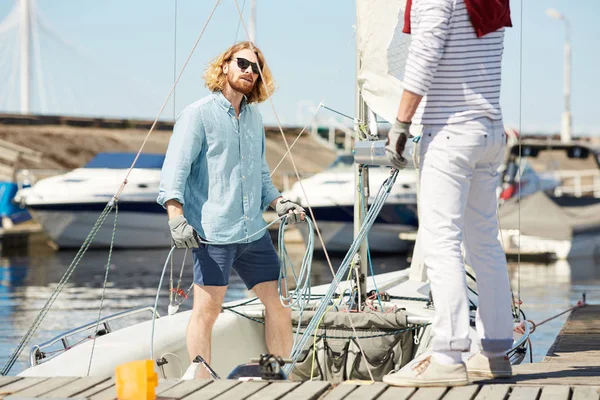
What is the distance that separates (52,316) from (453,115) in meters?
9.14

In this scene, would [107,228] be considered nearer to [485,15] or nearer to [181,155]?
[181,155]

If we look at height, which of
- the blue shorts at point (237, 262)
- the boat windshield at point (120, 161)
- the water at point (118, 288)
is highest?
the boat windshield at point (120, 161)

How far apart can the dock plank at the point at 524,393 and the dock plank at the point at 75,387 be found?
147cm

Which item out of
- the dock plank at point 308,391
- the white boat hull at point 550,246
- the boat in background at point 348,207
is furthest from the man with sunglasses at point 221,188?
the white boat hull at point 550,246

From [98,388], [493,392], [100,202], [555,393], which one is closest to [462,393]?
[493,392]

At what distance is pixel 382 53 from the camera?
18.1 ft

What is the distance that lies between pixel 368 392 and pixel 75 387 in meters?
1.04

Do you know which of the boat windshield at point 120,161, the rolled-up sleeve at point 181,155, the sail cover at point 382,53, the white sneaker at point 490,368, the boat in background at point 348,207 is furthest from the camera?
the boat windshield at point 120,161

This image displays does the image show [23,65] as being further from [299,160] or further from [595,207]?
[595,207]

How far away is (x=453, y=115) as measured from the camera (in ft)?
11.7

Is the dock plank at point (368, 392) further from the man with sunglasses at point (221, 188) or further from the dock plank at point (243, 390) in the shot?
the man with sunglasses at point (221, 188)

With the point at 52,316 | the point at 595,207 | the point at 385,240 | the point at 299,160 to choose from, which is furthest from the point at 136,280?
the point at 299,160

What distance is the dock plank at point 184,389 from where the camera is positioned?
3.41m

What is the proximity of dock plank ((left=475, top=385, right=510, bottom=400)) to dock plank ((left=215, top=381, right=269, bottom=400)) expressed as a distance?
2.53ft
